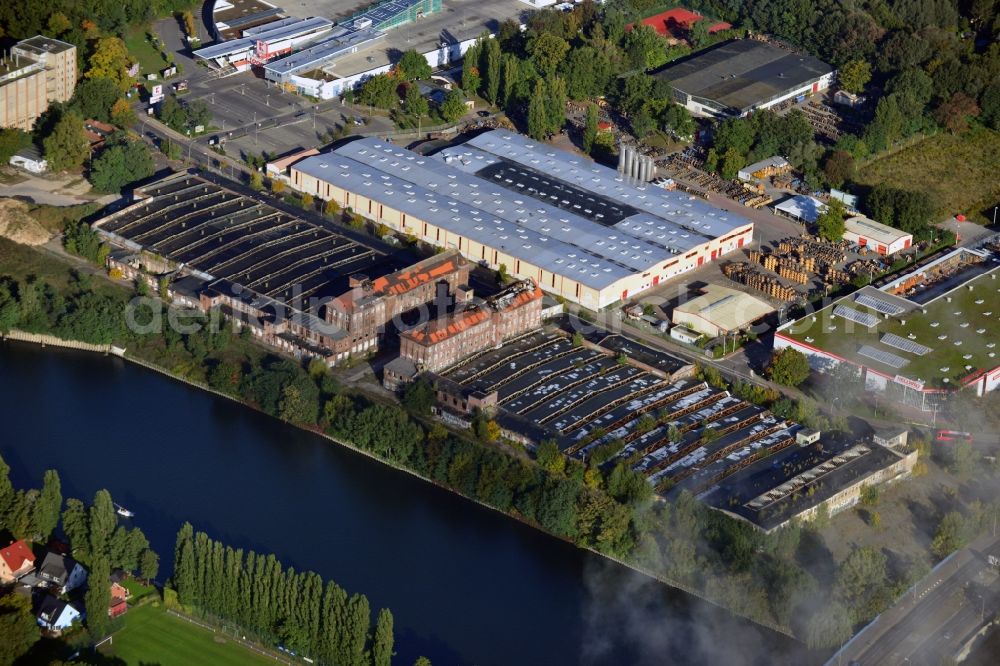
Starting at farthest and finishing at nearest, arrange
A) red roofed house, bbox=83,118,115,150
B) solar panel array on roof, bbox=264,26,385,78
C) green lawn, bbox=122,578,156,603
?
solar panel array on roof, bbox=264,26,385,78, red roofed house, bbox=83,118,115,150, green lawn, bbox=122,578,156,603

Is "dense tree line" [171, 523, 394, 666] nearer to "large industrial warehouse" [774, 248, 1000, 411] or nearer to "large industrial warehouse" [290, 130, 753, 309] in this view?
"large industrial warehouse" [290, 130, 753, 309]

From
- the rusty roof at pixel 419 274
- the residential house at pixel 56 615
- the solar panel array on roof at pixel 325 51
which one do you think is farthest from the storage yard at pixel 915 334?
the solar panel array on roof at pixel 325 51

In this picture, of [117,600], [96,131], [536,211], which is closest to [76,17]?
[96,131]

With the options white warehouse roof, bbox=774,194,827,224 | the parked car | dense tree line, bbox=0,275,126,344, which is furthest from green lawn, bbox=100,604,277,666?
white warehouse roof, bbox=774,194,827,224

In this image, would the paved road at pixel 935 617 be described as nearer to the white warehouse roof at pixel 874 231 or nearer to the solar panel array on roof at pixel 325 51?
the white warehouse roof at pixel 874 231

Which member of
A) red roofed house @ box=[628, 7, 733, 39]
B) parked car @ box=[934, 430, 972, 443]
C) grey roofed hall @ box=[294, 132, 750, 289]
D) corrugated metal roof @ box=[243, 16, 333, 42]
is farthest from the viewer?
red roofed house @ box=[628, 7, 733, 39]

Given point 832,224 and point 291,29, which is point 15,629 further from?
point 291,29
